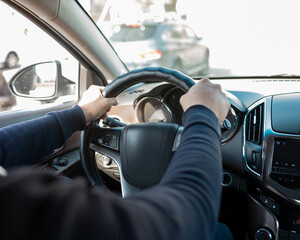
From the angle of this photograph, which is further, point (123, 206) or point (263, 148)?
point (263, 148)

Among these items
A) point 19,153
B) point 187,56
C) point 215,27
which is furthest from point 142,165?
point 215,27

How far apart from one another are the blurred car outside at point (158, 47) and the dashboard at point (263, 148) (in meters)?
4.18

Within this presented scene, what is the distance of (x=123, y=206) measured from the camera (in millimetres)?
616

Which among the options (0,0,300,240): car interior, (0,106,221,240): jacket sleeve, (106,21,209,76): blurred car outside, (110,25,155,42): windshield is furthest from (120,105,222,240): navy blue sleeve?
(110,25,155,42): windshield

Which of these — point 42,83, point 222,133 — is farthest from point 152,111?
point 42,83

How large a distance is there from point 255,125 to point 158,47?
201 inches

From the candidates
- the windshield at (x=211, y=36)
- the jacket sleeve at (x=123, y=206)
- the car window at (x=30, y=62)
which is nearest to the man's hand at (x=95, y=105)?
the car window at (x=30, y=62)

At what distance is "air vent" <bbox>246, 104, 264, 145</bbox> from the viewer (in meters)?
1.63

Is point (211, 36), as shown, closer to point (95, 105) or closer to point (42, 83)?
point (42, 83)

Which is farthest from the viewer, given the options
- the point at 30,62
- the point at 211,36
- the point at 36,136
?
the point at 211,36

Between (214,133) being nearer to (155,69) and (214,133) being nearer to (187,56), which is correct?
(155,69)

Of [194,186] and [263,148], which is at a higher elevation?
[194,186]

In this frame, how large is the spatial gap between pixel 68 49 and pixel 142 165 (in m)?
1.16

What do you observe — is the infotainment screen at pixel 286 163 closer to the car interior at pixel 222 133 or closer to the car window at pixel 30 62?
the car interior at pixel 222 133
